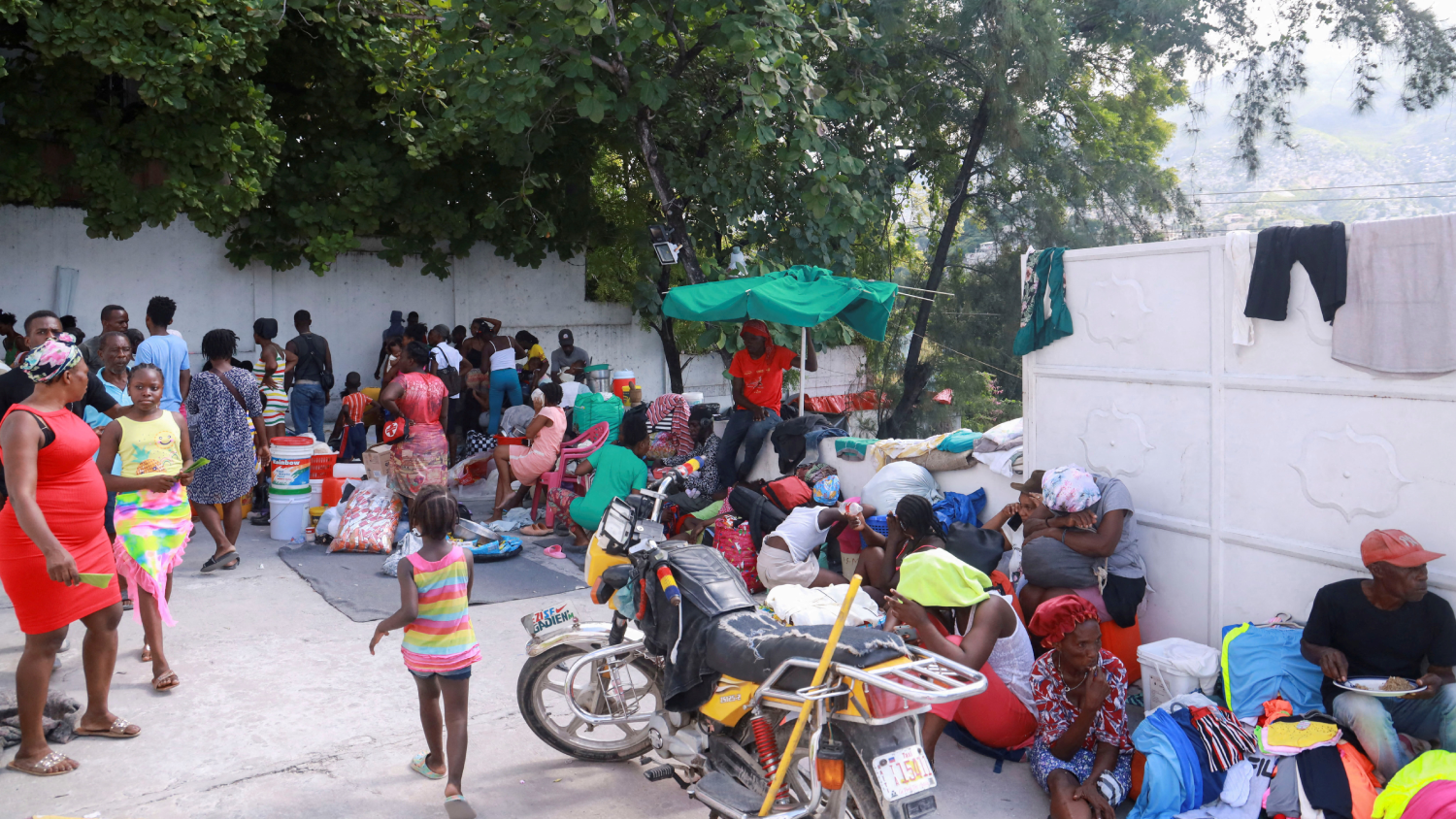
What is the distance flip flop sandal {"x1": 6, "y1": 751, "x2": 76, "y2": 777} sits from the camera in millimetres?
4492

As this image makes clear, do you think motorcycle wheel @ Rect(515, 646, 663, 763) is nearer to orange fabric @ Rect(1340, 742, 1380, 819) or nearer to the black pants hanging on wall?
orange fabric @ Rect(1340, 742, 1380, 819)

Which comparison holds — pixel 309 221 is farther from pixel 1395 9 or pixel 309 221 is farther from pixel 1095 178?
pixel 1395 9

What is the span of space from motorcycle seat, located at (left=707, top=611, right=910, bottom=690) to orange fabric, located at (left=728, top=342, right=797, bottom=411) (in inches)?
186

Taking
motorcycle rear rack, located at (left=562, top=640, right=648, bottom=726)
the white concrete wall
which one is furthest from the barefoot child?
the white concrete wall

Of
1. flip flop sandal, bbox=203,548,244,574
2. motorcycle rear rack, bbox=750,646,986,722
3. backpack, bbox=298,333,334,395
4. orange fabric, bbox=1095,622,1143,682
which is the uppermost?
backpack, bbox=298,333,334,395

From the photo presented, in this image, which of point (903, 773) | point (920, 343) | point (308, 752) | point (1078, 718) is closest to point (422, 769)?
point (308, 752)

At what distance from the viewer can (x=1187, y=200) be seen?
48.7 ft

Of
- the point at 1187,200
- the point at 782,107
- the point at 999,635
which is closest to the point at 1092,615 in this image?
the point at 999,635

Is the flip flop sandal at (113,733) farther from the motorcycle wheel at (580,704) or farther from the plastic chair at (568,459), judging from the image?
the plastic chair at (568,459)

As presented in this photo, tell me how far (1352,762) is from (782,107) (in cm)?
808

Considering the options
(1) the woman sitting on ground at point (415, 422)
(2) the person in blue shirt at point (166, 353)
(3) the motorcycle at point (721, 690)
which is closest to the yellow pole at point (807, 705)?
(3) the motorcycle at point (721, 690)

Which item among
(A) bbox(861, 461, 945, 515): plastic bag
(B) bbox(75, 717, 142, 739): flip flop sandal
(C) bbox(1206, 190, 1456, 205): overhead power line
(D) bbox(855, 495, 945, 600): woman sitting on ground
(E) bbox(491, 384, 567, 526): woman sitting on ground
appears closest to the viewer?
(B) bbox(75, 717, 142, 739): flip flop sandal

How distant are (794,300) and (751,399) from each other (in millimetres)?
960

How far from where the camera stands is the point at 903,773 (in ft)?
11.1
